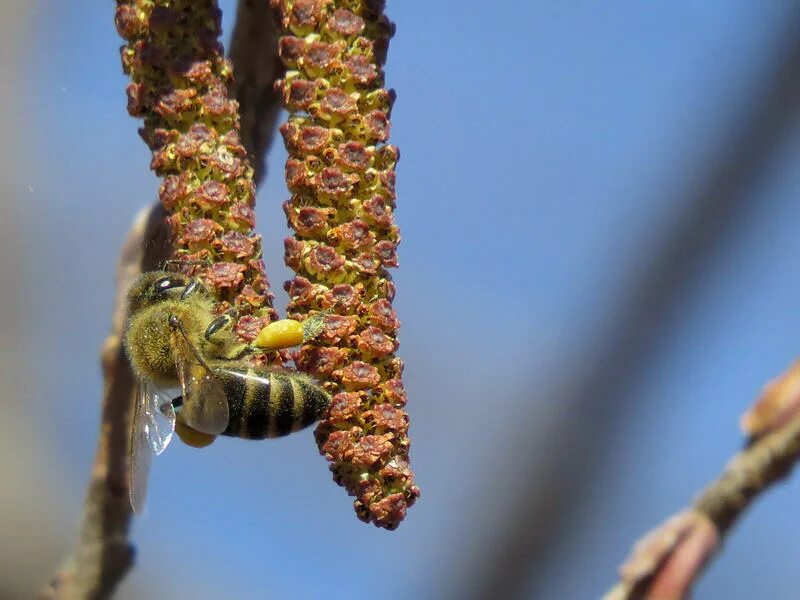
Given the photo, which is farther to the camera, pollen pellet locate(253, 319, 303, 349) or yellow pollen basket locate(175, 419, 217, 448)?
yellow pollen basket locate(175, 419, 217, 448)

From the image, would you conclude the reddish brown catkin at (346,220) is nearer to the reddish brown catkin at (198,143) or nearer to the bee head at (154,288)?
the reddish brown catkin at (198,143)

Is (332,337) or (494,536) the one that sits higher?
(332,337)

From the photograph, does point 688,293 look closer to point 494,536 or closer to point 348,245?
point 494,536

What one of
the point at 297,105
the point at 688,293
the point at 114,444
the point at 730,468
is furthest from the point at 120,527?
the point at 688,293

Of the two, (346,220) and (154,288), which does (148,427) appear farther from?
(346,220)

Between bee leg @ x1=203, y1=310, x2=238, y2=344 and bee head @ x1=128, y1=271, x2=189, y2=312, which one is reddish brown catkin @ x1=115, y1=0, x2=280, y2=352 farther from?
bee head @ x1=128, y1=271, x2=189, y2=312

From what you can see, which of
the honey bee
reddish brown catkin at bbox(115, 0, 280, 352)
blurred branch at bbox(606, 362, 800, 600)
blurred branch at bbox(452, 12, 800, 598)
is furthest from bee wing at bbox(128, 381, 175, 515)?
Answer: blurred branch at bbox(452, 12, 800, 598)

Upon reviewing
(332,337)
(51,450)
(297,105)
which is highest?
(297,105)
